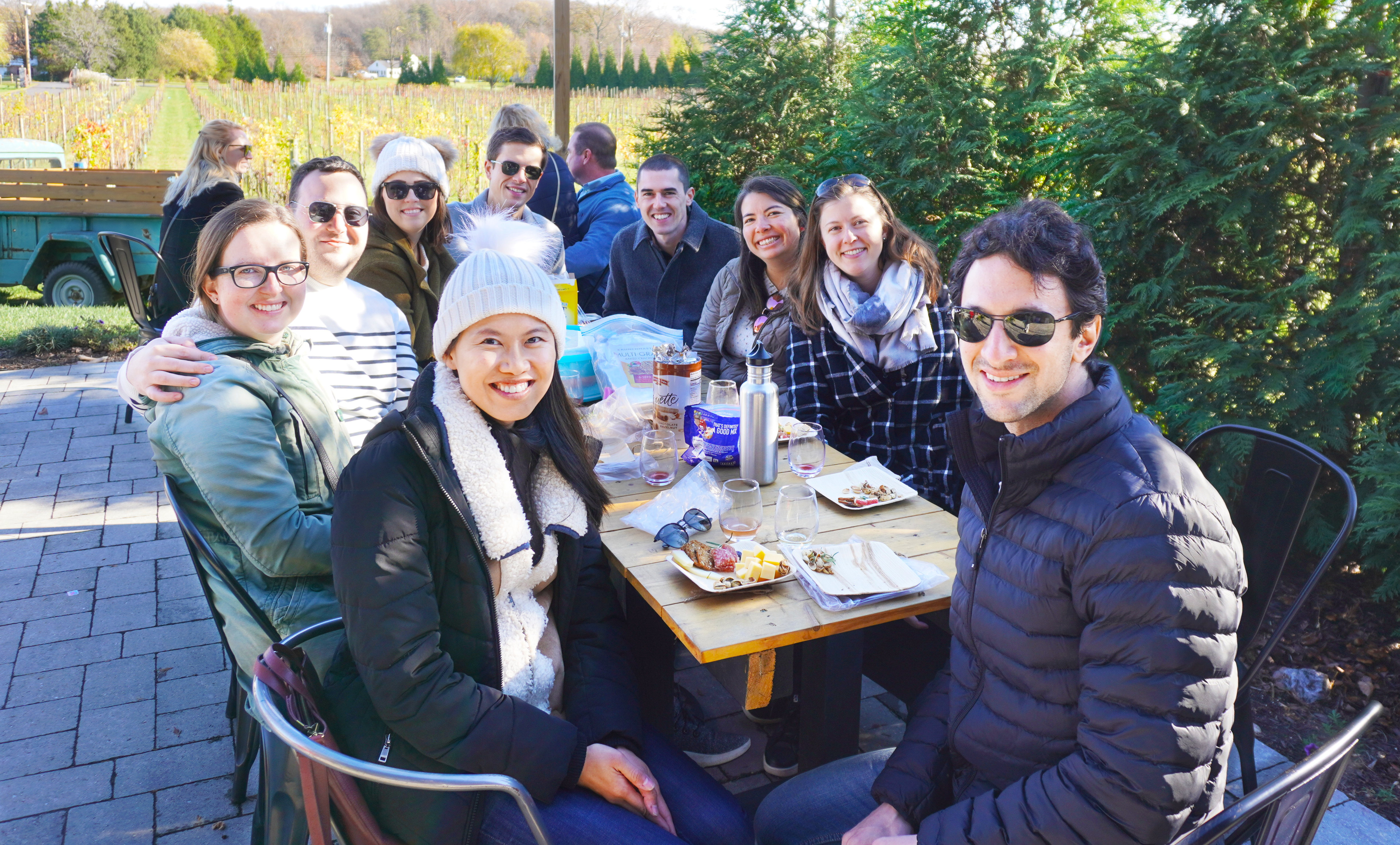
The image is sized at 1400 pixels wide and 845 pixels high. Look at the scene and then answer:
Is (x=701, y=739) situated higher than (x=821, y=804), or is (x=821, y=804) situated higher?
(x=821, y=804)

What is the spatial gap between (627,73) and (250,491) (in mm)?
31403

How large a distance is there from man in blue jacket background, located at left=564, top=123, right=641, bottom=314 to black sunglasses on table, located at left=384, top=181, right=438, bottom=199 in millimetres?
1739

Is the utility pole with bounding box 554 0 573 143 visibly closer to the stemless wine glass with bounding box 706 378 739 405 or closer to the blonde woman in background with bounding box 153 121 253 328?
the blonde woman in background with bounding box 153 121 253 328

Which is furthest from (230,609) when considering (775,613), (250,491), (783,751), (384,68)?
(384,68)

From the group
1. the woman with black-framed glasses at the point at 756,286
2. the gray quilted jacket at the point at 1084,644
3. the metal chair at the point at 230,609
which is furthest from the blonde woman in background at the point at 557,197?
the gray quilted jacket at the point at 1084,644

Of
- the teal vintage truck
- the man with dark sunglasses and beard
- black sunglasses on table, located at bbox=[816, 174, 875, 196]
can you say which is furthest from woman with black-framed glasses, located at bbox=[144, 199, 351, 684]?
the teal vintage truck

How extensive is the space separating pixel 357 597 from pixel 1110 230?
3612mm

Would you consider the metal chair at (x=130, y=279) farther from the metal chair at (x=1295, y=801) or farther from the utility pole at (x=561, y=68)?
the metal chair at (x=1295, y=801)

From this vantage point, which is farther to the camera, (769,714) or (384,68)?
(384,68)

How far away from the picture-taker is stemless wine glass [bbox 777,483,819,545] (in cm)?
213

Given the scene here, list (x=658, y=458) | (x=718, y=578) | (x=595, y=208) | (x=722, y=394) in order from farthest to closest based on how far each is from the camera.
→ (x=595, y=208) < (x=722, y=394) < (x=658, y=458) < (x=718, y=578)

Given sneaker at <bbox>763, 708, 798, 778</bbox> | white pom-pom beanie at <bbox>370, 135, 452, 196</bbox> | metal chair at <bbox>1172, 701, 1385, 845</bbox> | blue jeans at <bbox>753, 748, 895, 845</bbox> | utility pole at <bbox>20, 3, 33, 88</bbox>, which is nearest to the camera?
metal chair at <bbox>1172, 701, 1385, 845</bbox>

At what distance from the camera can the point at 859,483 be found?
8.33 ft

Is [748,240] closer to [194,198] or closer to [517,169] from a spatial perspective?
[517,169]
